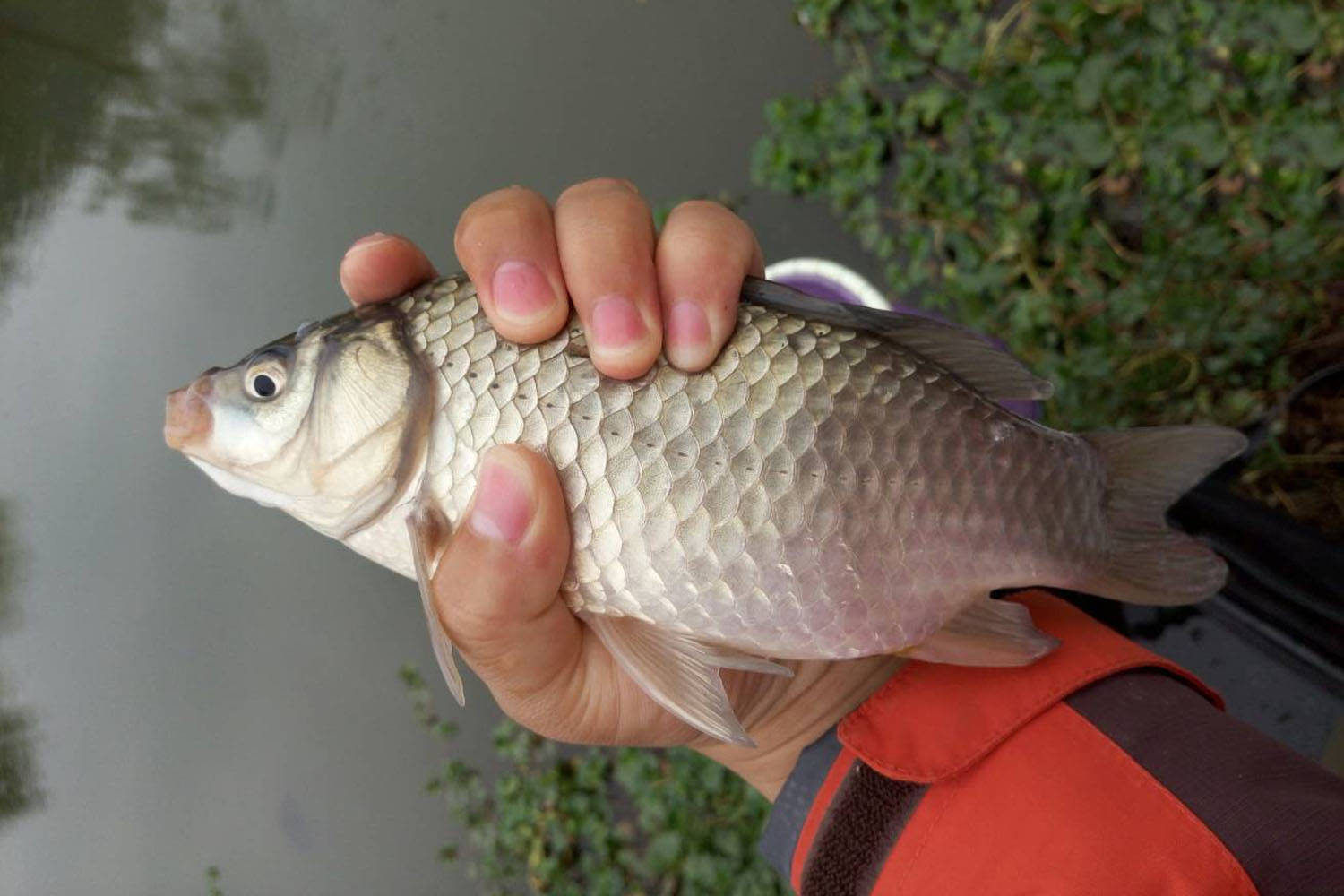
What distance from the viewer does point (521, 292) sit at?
0.97 metres

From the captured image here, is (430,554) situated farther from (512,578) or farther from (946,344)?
(946,344)

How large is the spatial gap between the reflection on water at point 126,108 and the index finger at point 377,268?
181 centimetres

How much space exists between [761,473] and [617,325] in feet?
0.73

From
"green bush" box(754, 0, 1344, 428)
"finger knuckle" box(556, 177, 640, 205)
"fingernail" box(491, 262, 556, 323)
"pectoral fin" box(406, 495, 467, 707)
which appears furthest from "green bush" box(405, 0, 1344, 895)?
"fingernail" box(491, 262, 556, 323)

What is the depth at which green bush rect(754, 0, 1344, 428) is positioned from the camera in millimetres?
2008

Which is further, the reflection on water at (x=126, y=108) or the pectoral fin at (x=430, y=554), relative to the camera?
the reflection on water at (x=126, y=108)

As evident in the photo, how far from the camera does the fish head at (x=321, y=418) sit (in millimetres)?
960

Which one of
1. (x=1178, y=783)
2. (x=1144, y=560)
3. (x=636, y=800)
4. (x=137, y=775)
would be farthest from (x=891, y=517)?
(x=137, y=775)

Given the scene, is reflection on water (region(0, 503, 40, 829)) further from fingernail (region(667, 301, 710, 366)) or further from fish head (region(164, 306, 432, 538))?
fingernail (region(667, 301, 710, 366))

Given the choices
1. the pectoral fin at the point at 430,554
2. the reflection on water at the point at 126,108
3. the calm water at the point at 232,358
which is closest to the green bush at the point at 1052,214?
the calm water at the point at 232,358

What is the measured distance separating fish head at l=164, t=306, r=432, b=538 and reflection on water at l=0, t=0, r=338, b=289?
1.96 metres

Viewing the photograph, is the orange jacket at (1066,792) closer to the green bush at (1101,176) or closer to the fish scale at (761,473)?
the fish scale at (761,473)

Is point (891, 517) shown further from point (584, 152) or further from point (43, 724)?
point (43, 724)

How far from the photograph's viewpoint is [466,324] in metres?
0.98
